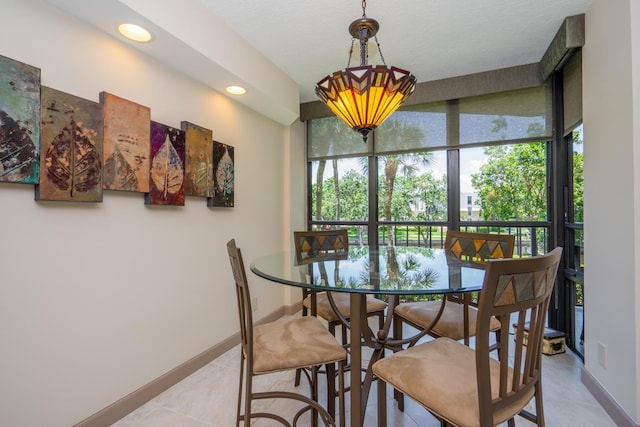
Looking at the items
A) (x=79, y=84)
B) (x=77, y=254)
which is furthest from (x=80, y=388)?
(x=79, y=84)

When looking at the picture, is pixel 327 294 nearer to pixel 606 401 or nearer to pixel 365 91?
pixel 365 91

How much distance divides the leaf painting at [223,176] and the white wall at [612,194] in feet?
8.44

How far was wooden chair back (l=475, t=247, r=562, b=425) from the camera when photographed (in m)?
0.94

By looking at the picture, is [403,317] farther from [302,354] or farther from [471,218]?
[471,218]

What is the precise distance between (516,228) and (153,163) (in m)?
3.17

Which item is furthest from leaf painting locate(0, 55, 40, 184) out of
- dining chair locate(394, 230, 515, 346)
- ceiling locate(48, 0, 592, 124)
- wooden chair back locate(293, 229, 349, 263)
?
dining chair locate(394, 230, 515, 346)

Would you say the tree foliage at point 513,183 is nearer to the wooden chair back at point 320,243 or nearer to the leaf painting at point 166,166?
the wooden chair back at point 320,243

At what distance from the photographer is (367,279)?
56.1 inches

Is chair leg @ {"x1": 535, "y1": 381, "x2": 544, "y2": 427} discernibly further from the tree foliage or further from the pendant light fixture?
the tree foliage

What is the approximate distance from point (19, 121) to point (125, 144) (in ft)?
1.57

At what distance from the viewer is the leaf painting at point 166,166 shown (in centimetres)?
193

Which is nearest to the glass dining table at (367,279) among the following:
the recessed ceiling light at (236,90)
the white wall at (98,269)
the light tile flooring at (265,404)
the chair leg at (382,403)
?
the chair leg at (382,403)

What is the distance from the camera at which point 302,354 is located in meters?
1.34

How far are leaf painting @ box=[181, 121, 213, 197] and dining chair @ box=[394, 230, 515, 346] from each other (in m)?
1.64
